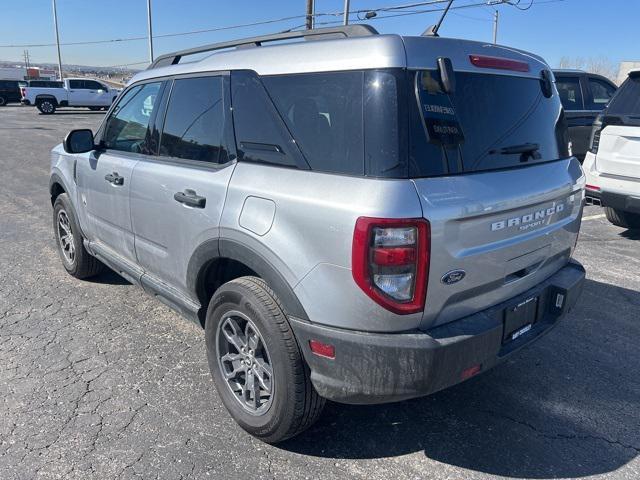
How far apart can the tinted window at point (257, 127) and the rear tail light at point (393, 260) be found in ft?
1.83

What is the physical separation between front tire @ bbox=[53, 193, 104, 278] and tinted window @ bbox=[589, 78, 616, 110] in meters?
9.38

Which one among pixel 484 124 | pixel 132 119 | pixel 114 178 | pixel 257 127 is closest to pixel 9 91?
pixel 132 119

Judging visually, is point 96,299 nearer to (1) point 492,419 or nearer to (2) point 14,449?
(2) point 14,449

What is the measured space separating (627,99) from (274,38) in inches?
193

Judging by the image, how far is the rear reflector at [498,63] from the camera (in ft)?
8.13

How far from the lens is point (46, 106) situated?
3027 cm

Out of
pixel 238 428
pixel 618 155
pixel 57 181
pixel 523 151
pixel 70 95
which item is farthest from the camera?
pixel 70 95

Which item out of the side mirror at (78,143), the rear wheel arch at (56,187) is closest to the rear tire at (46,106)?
the rear wheel arch at (56,187)

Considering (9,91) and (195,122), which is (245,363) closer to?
(195,122)

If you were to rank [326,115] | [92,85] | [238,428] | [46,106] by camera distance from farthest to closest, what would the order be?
[92,85], [46,106], [238,428], [326,115]

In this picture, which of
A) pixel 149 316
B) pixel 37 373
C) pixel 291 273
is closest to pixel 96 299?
pixel 149 316

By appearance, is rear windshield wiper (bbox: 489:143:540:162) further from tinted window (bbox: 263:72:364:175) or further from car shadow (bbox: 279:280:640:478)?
car shadow (bbox: 279:280:640:478)

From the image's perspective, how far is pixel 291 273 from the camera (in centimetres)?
232

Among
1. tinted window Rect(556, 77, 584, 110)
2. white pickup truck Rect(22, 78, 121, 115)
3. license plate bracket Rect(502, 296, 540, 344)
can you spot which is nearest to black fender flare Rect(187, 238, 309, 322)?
license plate bracket Rect(502, 296, 540, 344)
